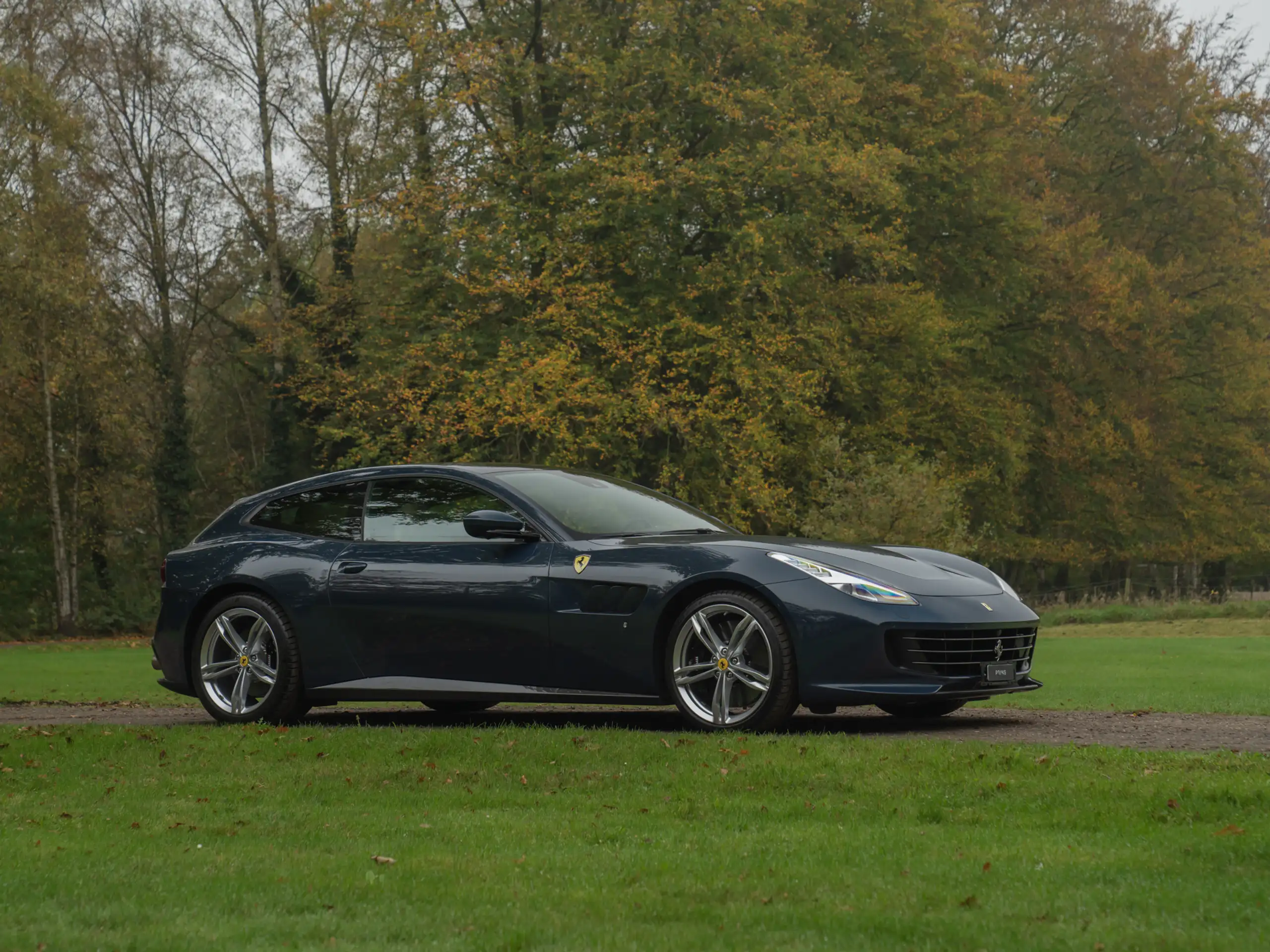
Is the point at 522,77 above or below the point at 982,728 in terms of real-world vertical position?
above

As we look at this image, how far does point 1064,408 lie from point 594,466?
15.4 metres

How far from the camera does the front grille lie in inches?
326

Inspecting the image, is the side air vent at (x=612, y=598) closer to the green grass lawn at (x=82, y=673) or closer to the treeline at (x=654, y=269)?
the green grass lawn at (x=82, y=673)

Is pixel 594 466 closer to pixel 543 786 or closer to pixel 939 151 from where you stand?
pixel 939 151

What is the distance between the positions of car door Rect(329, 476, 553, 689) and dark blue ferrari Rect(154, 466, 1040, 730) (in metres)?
0.01

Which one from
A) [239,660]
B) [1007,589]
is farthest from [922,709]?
[239,660]

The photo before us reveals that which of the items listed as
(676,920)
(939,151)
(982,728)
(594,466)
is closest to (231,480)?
(594,466)

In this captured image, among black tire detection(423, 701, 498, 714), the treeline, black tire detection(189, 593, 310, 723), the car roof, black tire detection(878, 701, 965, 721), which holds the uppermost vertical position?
the treeline

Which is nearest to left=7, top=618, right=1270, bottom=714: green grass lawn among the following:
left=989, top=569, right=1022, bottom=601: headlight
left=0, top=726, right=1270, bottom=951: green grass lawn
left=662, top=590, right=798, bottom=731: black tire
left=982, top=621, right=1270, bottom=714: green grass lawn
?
left=982, top=621, right=1270, bottom=714: green grass lawn

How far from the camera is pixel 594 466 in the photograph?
101 ft

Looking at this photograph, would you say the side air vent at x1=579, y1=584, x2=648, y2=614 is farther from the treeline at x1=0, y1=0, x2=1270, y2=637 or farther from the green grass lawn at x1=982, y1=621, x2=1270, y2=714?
the treeline at x1=0, y1=0, x2=1270, y2=637

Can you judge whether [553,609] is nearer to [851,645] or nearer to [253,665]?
[851,645]

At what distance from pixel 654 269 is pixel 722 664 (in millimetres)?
23589

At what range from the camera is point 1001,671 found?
28.5 feet
